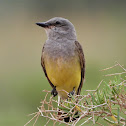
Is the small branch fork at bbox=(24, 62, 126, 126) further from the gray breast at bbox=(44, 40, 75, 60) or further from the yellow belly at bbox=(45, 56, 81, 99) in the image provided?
the gray breast at bbox=(44, 40, 75, 60)

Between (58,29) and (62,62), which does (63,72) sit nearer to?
(62,62)

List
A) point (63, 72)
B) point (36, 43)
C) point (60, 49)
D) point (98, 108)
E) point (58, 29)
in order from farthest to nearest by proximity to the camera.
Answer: point (36, 43)
point (58, 29)
point (60, 49)
point (63, 72)
point (98, 108)

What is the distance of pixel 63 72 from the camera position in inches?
149

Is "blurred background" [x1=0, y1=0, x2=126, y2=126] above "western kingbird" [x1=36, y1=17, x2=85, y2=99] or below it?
below

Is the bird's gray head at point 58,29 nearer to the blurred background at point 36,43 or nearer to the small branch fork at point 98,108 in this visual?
the blurred background at point 36,43

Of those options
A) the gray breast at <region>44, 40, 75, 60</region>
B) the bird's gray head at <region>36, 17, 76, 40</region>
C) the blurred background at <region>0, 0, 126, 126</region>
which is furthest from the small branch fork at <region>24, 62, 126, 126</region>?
the blurred background at <region>0, 0, 126, 126</region>

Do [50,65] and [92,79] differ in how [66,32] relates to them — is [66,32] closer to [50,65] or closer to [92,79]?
[50,65]

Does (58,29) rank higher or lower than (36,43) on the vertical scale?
higher

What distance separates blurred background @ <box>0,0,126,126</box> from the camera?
6.81m

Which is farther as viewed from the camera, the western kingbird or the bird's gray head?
the bird's gray head

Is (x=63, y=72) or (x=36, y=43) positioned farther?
(x=36, y=43)

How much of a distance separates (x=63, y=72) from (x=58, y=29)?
0.62 m

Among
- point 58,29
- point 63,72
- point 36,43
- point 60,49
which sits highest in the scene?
point 58,29

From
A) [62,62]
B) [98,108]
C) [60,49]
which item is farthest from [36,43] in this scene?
[98,108]
